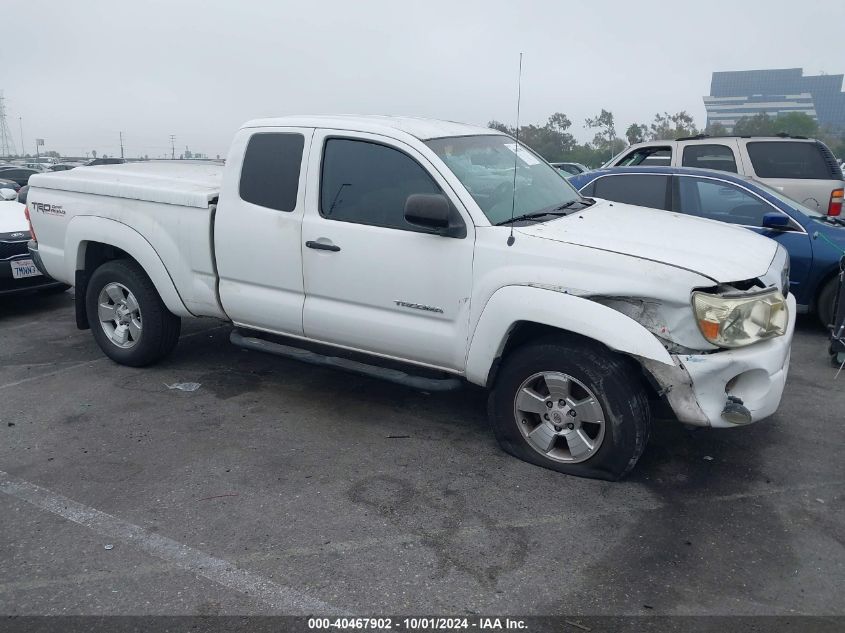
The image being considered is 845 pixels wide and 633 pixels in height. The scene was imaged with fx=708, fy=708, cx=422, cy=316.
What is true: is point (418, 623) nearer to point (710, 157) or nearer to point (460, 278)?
point (460, 278)

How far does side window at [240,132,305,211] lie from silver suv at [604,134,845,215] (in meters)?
6.40

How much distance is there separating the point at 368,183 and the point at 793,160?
6766mm

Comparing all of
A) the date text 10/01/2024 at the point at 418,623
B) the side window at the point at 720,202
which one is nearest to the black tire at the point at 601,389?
the date text 10/01/2024 at the point at 418,623

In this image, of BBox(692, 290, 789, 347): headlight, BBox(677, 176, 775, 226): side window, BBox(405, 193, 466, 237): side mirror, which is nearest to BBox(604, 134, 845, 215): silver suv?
BBox(677, 176, 775, 226): side window

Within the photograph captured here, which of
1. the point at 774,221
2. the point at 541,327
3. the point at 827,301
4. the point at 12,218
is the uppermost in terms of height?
the point at 774,221

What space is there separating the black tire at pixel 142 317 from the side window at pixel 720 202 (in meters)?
5.05

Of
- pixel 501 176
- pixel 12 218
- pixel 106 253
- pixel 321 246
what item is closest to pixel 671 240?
pixel 501 176

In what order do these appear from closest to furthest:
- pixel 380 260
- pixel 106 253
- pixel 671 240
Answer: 1. pixel 671 240
2. pixel 380 260
3. pixel 106 253

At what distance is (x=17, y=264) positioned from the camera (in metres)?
7.32

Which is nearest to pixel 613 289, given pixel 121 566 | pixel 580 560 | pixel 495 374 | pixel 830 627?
pixel 495 374

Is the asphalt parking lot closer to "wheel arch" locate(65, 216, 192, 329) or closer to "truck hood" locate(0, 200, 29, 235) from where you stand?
"wheel arch" locate(65, 216, 192, 329)

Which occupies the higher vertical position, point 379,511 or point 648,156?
point 648,156

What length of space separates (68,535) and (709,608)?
2.90m

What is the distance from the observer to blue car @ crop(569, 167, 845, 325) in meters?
6.57
